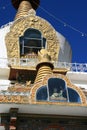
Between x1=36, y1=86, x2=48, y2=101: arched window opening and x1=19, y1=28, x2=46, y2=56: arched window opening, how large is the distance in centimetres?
603

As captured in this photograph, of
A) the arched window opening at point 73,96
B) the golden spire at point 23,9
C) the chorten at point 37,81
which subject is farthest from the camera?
the golden spire at point 23,9

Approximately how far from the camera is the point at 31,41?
17734mm

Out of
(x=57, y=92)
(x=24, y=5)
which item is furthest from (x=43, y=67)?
(x=24, y=5)

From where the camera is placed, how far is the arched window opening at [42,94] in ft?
36.1

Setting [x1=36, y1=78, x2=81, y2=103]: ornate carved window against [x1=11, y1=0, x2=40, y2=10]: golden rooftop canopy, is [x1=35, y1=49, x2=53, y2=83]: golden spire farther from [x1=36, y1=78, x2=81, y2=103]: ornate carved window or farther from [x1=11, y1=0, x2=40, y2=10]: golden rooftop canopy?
[x1=11, y1=0, x2=40, y2=10]: golden rooftop canopy

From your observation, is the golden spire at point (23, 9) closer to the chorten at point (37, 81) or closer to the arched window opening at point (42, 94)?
the chorten at point (37, 81)

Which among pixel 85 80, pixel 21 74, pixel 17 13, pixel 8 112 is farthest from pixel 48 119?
pixel 17 13

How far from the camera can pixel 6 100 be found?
10.4m

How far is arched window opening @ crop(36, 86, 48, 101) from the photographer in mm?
11016

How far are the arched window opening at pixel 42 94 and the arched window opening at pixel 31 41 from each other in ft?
19.8

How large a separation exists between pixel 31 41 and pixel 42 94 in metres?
6.91

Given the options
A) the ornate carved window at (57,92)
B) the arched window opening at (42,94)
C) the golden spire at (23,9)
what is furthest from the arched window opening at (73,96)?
the golden spire at (23,9)

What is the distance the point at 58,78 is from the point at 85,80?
4.49 metres

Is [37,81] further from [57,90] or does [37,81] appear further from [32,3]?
[32,3]
